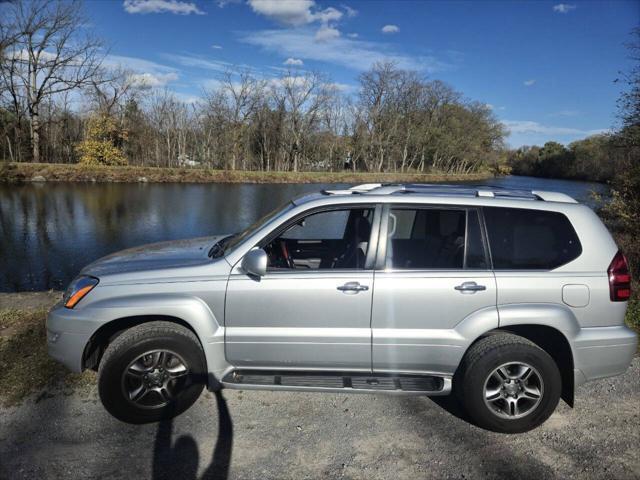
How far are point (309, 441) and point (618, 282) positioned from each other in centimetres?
267

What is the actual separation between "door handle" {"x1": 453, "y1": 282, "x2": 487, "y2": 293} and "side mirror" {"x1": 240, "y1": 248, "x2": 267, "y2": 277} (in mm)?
1478

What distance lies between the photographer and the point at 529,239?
3404 millimetres

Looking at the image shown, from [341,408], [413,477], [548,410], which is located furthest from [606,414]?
[341,408]

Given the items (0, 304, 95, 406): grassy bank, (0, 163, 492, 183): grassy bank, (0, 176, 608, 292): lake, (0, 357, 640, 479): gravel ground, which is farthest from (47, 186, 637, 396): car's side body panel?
(0, 163, 492, 183): grassy bank

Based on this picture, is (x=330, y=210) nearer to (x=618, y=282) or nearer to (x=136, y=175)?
(x=618, y=282)

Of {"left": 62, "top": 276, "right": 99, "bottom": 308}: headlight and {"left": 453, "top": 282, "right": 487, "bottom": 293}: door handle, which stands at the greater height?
{"left": 453, "top": 282, "right": 487, "bottom": 293}: door handle

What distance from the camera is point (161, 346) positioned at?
127 inches

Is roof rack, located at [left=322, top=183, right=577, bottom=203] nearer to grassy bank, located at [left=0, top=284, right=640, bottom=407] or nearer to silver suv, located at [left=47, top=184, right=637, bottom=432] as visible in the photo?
silver suv, located at [left=47, top=184, right=637, bottom=432]

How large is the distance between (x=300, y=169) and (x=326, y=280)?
186 ft

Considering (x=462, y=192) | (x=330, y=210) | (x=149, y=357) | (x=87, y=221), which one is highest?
(x=462, y=192)

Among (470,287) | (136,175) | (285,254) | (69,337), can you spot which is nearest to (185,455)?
(69,337)

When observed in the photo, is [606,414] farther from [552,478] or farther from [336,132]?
[336,132]

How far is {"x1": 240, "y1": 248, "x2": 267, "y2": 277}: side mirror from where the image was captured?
3121 millimetres

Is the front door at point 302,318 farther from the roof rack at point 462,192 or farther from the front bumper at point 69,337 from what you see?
the front bumper at point 69,337
